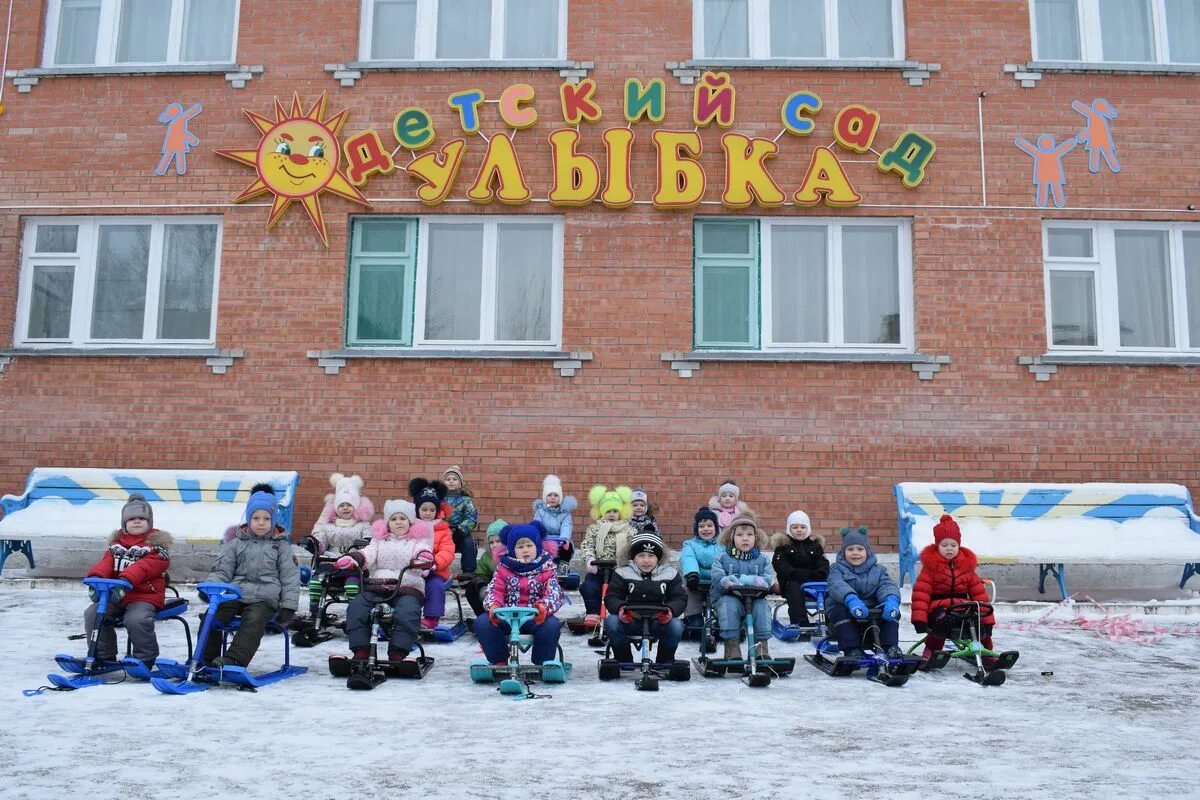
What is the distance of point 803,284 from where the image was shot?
12180mm

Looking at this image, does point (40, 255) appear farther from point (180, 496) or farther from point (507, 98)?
point (507, 98)

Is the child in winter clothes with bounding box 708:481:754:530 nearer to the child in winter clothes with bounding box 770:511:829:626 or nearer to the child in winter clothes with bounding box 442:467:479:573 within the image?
the child in winter clothes with bounding box 770:511:829:626

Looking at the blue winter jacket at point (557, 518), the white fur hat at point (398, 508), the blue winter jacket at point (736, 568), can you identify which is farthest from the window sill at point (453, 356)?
the blue winter jacket at point (736, 568)

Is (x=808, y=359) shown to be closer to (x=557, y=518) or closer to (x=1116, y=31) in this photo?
(x=557, y=518)

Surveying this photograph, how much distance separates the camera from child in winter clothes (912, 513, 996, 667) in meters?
7.58

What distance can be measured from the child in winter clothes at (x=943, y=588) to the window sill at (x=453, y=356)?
5180 millimetres

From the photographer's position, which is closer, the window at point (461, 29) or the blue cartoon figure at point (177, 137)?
the blue cartoon figure at point (177, 137)

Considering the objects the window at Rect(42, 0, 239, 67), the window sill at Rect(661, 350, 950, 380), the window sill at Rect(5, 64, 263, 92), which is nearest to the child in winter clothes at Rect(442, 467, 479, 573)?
the window sill at Rect(661, 350, 950, 380)

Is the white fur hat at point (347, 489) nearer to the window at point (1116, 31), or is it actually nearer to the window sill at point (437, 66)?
the window sill at point (437, 66)

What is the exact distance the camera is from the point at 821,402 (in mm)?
11672

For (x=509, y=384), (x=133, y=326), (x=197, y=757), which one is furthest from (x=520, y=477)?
(x=197, y=757)

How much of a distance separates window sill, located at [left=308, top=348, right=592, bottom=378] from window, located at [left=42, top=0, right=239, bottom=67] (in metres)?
4.49

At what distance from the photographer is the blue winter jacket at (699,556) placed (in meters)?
8.38

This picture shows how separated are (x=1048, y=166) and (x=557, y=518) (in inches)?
299
